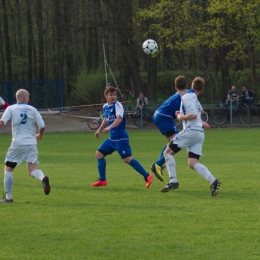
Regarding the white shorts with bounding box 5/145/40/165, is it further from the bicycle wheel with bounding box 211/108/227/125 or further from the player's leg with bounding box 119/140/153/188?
the bicycle wheel with bounding box 211/108/227/125

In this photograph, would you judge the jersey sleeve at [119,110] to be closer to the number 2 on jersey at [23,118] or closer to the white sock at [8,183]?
the number 2 on jersey at [23,118]

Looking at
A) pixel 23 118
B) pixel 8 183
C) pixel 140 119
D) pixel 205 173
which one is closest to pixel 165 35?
pixel 140 119

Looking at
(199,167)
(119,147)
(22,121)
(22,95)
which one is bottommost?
(199,167)

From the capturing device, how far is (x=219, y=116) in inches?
1312

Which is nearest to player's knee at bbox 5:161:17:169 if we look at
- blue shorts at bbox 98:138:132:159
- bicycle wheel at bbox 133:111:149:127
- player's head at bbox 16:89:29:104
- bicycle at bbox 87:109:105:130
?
player's head at bbox 16:89:29:104

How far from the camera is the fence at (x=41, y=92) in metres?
39.5

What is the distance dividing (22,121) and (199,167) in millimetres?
2663

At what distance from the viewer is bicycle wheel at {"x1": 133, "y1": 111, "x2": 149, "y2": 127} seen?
33.3 meters

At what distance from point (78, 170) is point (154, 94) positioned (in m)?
25.3

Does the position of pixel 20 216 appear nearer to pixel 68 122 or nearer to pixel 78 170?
pixel 78 170

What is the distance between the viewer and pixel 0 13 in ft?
169

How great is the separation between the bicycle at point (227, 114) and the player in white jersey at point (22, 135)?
24034 mm

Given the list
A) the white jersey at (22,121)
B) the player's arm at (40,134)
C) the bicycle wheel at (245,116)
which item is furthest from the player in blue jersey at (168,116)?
the bicycle wheel at (245,116)

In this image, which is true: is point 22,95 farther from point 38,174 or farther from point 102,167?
point 102,167
